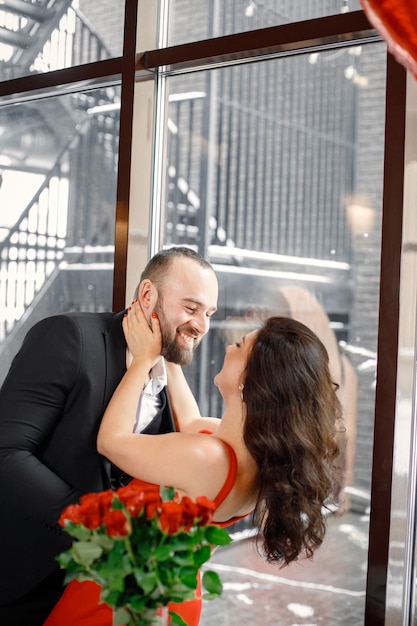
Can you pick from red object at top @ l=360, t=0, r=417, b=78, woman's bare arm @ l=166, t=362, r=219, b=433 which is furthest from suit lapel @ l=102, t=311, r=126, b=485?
red object at top @ l=360, t=0, r=417, b=78

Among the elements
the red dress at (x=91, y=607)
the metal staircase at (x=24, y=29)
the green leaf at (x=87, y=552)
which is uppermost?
the metal staircase at (x=24, y=29)

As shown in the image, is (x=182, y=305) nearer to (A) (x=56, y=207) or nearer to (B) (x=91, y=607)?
(B) (x=91, y=607)

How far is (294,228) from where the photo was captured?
107 inches

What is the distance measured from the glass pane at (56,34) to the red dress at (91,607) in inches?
76.9

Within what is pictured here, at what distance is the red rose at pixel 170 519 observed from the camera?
4.36ft

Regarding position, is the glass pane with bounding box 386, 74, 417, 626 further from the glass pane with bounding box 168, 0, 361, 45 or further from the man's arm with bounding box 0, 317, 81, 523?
the man's arm with bounding box 0, 317, 81, 523

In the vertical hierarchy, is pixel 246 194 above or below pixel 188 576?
above

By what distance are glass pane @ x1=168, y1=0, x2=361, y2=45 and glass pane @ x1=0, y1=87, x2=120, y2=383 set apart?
0.39 m

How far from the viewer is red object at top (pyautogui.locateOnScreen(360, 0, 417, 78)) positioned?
0.86 m

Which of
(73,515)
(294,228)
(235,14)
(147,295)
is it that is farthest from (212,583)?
(235,14)

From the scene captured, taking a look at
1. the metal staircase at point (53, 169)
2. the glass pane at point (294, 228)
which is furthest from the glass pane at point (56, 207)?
the glass pane at point (294, 228)

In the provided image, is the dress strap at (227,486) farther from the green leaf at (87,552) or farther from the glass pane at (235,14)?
the glass pane at (235,14)

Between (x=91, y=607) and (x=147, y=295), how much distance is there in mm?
864

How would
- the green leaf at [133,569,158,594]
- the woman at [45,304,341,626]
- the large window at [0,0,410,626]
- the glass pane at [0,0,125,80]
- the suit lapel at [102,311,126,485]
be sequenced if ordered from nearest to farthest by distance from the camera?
1. the green leaf at [133,569,158,594]
2. the woman at [45,304,341,626]
3. the suit lapel at [102,311,126,485]
4. the large window at [0,0,410,626]
5. the glass pane at [0,0,125,80]
